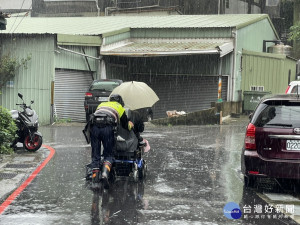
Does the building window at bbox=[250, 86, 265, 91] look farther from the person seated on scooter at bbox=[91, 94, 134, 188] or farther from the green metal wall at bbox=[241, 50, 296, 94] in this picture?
the person seated on scooter at bbox=[91, 94, 134, 188]

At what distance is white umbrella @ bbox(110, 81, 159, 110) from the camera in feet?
33.7

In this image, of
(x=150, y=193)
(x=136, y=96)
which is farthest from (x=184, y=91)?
(x=150, y=193)

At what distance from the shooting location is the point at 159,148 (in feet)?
47.4

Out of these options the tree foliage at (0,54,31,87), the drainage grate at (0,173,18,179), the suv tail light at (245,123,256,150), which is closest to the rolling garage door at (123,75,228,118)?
the tree foliage at (0,54,31,87)

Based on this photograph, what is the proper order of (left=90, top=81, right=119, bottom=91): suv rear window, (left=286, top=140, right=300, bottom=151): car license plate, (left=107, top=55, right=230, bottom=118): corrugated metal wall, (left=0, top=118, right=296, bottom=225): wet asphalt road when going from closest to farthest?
(left=0, top=118, right=296, bottom=225): wet asphalt road → (left=286, top=140, right=300, bottom=151): car license plate → (left=90, top=81, right=119, bottom=91): suv rear window → (left=107, top=55, right=230, bottom=118): corrugated metal wall

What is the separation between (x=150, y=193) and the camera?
8.98m

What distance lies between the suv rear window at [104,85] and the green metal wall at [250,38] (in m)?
6.85

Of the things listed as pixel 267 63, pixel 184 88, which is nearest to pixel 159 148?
pixel 184 88

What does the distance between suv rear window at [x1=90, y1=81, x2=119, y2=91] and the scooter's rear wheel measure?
8.48 meters

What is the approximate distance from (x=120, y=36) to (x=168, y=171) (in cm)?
1724

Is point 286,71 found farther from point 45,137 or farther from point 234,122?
point 45,137

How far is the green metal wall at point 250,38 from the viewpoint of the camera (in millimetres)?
26281

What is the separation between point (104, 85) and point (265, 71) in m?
9.99

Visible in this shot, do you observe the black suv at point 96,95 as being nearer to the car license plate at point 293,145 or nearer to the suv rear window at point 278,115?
the suv rear window at point 278,115
